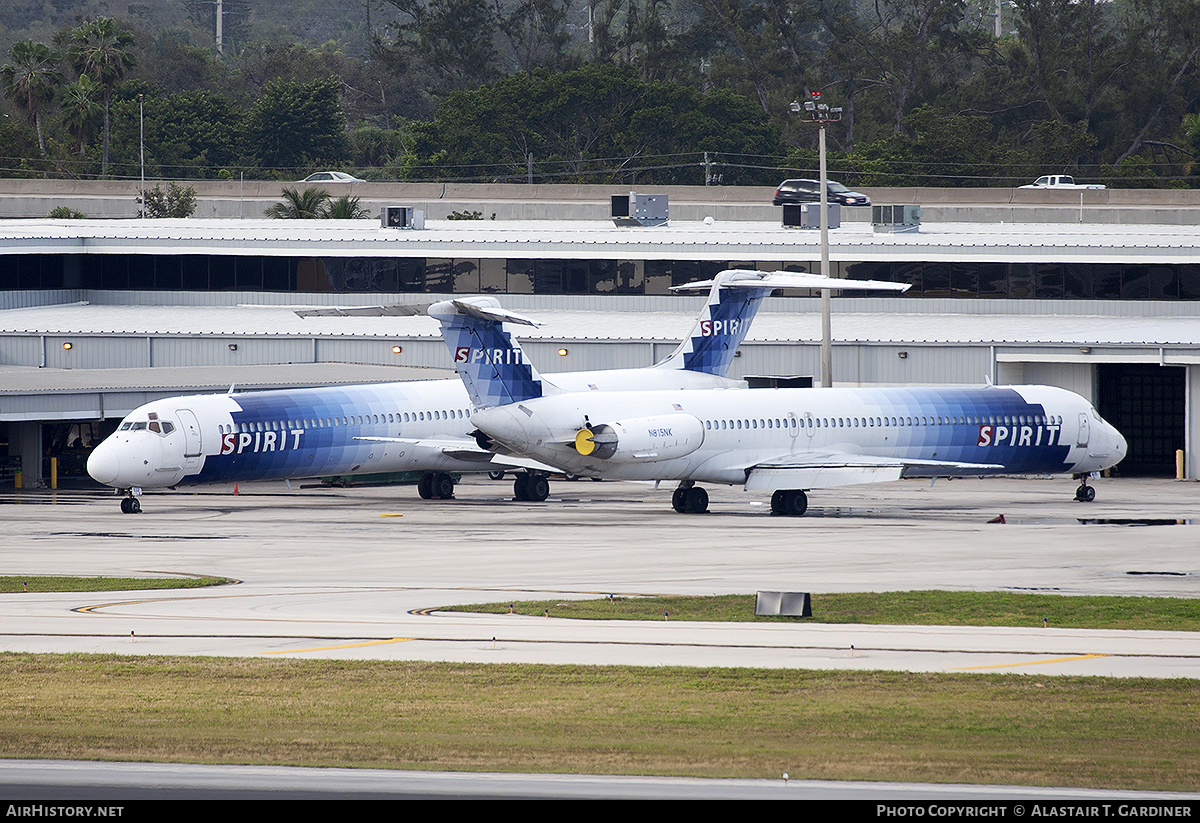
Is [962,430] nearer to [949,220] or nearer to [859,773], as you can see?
[859,773]

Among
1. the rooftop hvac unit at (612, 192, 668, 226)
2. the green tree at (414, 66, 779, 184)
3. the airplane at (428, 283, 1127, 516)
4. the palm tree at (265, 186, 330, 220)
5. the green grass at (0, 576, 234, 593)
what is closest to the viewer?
the green grass at (0, 576, 234, 593)

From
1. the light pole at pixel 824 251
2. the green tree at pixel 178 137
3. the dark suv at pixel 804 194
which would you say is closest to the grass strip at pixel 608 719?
the light pole at pixel 824 251

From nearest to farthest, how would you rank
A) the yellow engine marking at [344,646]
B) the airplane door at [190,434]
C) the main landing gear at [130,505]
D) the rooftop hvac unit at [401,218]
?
the yellow engine marking at [344,646]
the airplane door at [190,434]
the main landing gear at [130,505]
the rooftop hvac unit at [401,218]

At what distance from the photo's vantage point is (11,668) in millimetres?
22812

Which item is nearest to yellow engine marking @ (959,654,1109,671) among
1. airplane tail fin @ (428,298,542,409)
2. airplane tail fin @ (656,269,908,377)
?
airplane tail fin @ (428,298,542,409)

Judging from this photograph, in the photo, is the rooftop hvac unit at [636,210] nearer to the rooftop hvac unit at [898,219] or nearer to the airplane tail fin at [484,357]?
the rooftop hvac unit at [898,219]

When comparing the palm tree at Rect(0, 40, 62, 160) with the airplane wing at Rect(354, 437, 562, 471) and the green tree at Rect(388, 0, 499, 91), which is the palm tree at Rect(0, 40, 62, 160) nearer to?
the green tree at Rect(388, 0, 499, 91)

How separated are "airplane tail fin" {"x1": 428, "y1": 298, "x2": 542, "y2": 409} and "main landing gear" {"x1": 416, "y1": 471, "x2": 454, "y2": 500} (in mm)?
8610

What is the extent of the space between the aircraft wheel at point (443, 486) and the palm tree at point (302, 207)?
145ft

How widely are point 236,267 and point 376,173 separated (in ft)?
198

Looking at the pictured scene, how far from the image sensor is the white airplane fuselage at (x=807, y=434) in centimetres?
4397

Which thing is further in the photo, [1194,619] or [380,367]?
[380,367]

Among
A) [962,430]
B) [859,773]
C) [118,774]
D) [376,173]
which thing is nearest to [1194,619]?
[859,773]

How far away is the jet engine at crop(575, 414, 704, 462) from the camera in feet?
143
